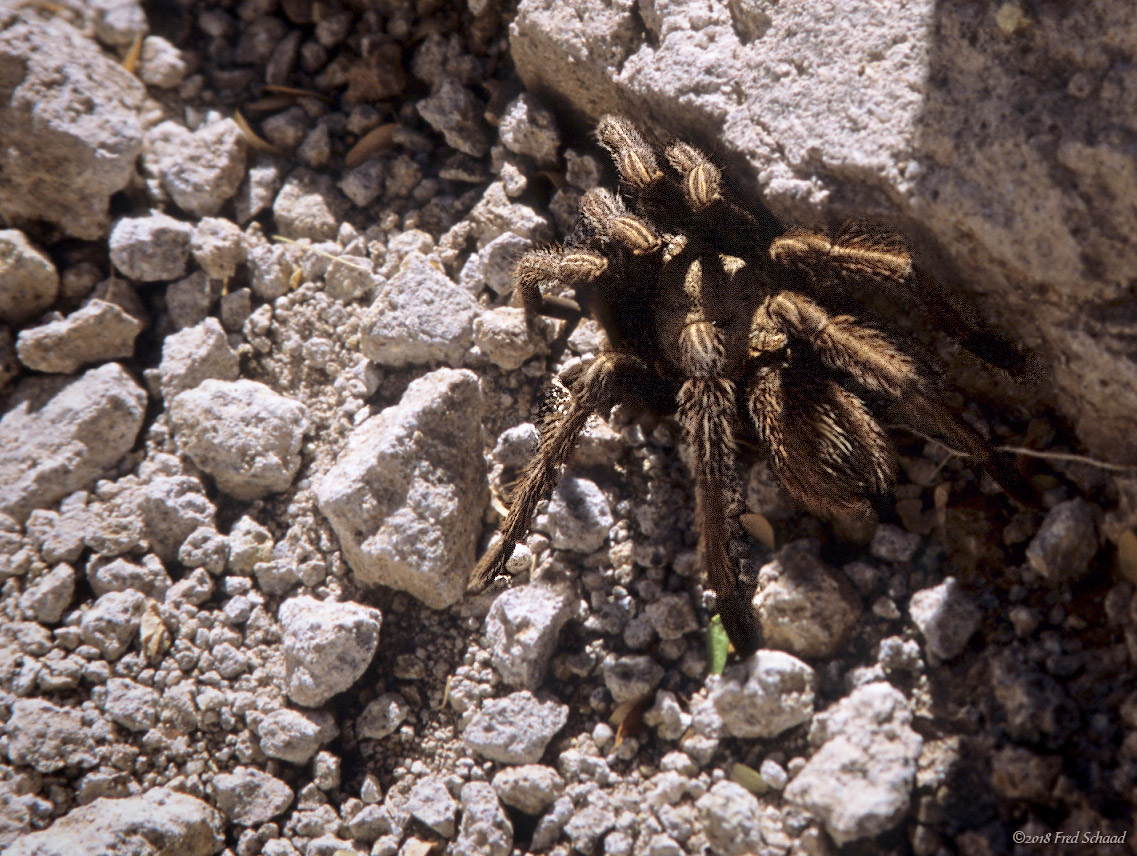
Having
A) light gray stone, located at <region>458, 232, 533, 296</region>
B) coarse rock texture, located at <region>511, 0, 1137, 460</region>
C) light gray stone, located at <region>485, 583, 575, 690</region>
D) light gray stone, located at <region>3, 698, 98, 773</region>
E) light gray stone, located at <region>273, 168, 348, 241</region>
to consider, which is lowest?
light gray stone, located at <region>3, 698, 98, 773</region>

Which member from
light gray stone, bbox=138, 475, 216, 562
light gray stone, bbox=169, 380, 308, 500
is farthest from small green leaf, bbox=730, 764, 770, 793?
light gray stone, bbox=138, 475, 216, 562

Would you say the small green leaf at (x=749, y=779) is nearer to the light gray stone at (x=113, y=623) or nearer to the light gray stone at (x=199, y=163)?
the light gray stone at (x=113, y=623)

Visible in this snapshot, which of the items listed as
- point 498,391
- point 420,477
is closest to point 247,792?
point 420,477

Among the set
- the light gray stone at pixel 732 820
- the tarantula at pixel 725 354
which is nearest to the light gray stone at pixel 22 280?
the tarantula at pixel 725 354

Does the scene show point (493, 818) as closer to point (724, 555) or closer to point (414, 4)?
point (724, 555)

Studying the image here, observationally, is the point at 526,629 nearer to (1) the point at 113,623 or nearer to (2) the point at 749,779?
(2) the point at 749,779

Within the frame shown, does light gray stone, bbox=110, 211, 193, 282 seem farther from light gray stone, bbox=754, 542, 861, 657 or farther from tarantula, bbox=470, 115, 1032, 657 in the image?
light gray stone, bbox=754, 542, 861, 657
